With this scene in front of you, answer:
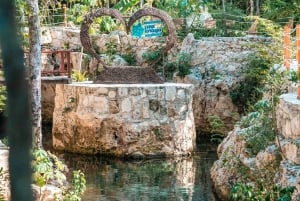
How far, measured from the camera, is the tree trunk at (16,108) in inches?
49.3

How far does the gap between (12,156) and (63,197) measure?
5620 mm

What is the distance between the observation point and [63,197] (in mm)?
6777

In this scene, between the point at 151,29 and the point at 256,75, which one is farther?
the point at 151,29

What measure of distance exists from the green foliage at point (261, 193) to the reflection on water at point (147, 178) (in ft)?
5.59

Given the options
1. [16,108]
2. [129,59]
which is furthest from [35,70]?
[129,59]

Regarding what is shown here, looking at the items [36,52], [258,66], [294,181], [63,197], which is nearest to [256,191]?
[294,181]

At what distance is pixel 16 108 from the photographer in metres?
1.24

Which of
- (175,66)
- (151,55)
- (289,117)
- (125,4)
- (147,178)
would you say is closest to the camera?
(289,117)

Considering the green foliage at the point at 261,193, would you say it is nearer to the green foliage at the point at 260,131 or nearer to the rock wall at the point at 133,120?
the green foliage at the point at 260,131

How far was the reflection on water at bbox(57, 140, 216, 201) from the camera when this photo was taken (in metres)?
8.91

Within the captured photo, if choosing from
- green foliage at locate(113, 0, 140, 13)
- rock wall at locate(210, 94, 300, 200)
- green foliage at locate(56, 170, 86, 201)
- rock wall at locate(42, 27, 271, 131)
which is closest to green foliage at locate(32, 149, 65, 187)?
green foliage at locate(56, 170, 86, 201)

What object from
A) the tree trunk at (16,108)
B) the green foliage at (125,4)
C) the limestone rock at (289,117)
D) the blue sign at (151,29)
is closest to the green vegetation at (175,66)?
the blue sign at (151,29)

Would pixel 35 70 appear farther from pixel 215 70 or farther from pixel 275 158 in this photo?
pixel 215 70

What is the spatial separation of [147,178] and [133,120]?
2257 mm
